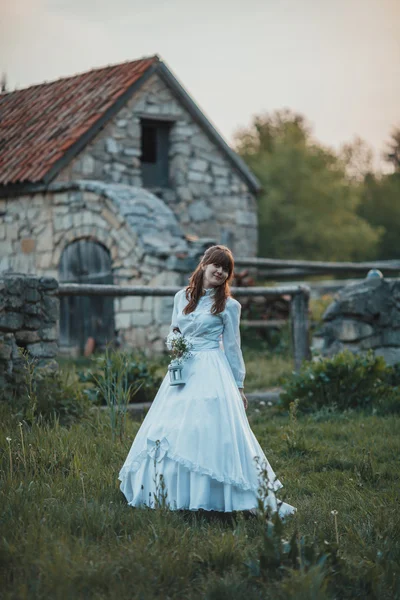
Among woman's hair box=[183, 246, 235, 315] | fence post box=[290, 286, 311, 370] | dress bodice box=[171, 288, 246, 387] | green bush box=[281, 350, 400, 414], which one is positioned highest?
woman's hair box=[183, 246, 235, 315]

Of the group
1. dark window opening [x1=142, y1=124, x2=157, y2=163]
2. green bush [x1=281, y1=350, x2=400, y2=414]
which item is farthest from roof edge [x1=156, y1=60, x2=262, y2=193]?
green bush [x1=281, y1=350, x2=400, y2=414]

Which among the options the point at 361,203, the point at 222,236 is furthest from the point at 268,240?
the point at 222,236

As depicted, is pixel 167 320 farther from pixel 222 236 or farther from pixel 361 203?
pixel 361 203

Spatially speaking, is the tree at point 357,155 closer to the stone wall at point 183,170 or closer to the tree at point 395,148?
the tree at point 395,148

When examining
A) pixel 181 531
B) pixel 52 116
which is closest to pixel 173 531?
pixel 181 531

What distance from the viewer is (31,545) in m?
3.39

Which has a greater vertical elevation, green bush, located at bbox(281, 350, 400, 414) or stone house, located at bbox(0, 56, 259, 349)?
stone house, located at bbox(0, 56, 259, 349)

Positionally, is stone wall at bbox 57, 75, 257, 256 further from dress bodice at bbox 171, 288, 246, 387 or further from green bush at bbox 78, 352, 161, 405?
dress bodice at bbox 171, 288, 246, 387

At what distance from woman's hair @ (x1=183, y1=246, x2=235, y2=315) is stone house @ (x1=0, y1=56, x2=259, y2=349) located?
20.9ft

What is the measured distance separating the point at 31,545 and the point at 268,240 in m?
33.3

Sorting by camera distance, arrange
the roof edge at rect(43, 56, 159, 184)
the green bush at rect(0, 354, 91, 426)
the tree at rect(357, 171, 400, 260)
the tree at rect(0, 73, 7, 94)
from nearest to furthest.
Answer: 1. the green bush at rect(0, 354, 91, 426)
2. the roof edge at rect(43, 56, 159, 184)
3. the tree at rect(0, 73, 7, 94)
4. the tree at rect(357, 171, 400, 260)

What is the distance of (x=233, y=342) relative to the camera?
4.58 m

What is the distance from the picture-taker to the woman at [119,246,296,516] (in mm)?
4121

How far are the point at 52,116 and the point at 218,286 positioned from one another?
10.1 metres
